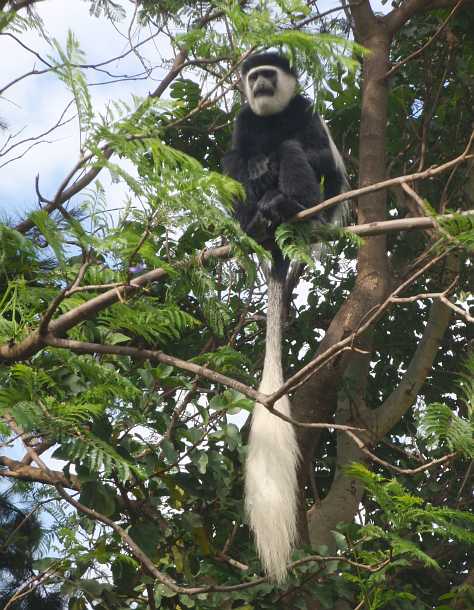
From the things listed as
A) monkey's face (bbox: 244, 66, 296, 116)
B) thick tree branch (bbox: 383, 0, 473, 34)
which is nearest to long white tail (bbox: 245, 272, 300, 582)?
monkey's face (bbox: 244, 66, 296, 116)

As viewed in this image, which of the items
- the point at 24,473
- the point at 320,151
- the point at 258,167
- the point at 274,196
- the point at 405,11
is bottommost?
the point at 24,473

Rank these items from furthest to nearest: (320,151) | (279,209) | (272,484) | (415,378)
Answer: (415,378) < (320,151) < (279,209) < (272,484)

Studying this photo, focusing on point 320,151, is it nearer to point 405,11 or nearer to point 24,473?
point 405,11

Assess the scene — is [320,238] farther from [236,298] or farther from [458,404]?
[458,404]

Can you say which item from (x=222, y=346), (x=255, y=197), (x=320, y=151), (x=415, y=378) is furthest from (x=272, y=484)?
(x=320, y=151)

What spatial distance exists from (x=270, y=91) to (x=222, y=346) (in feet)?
3.96

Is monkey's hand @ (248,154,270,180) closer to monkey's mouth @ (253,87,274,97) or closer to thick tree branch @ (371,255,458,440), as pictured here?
monkey's mouth @ (253,87,274,97)

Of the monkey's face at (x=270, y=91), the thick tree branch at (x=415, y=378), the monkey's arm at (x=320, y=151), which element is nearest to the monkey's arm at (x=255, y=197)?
the monkey's arm at (x=320, y=151)

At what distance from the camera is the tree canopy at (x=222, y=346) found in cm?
144

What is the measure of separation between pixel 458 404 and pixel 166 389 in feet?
4.43

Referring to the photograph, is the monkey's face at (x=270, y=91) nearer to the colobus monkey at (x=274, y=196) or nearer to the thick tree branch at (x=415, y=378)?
the colobus monkey at (x=274, y=196)

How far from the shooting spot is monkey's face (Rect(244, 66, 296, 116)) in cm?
306

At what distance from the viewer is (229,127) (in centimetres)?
353

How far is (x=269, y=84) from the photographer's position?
3.08 meters
